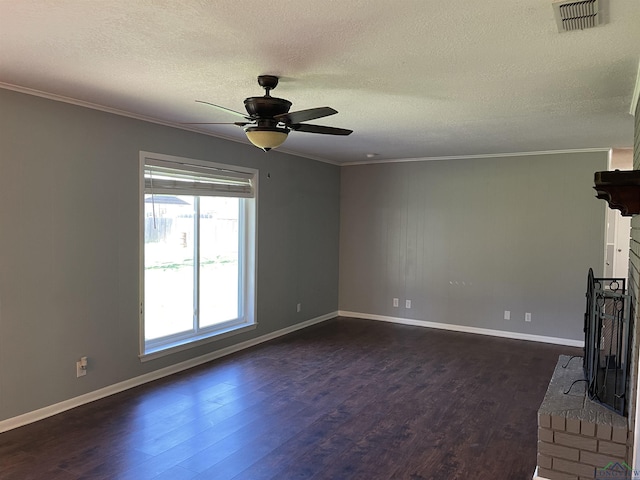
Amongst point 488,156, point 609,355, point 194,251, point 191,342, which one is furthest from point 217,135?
point 609,355

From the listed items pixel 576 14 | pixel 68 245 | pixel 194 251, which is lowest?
pixel 194 251

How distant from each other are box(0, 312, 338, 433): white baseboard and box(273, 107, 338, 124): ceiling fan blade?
276 cm

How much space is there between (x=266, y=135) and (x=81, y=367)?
8.03 feet

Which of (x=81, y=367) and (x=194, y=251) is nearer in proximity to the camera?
(x=81, y=367)

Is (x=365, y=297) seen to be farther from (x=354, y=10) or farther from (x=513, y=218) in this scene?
(x=354, y=10)

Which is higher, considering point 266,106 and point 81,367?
point 266,106

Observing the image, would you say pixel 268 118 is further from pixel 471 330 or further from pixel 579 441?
pixel 471 330

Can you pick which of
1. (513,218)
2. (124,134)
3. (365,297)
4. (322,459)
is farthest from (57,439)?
(513,218)

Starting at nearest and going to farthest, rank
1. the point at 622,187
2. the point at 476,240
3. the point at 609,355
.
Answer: the point at 622,187
the point at 609,355
the point at 476,240

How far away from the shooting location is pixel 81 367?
12.3 feet

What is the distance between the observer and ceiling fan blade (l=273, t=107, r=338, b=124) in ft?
8.38

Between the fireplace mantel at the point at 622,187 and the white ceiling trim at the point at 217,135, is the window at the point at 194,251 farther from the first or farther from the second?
the fireplace mantel at the point at 622,187

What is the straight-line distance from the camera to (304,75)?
112 inches

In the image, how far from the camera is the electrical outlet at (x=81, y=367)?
3.72m
